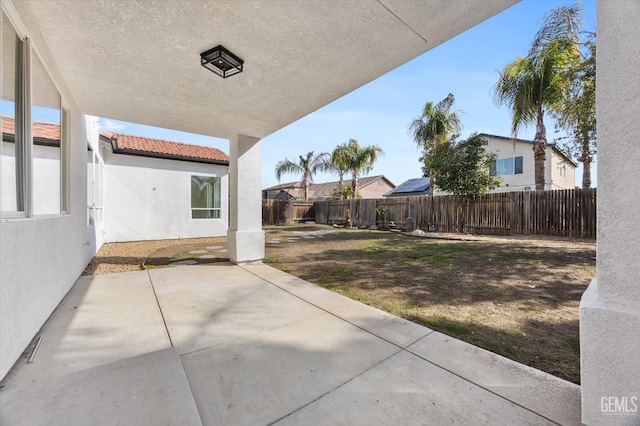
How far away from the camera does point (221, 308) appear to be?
3314 mm

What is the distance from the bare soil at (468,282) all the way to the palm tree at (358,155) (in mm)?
13437

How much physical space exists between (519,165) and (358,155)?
1108cm

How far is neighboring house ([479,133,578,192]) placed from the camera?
17562mm

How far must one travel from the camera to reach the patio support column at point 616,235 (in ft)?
4.28

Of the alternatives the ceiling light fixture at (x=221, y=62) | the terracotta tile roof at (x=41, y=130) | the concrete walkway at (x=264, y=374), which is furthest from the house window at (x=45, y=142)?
the ceiling light fixture at (x=221, y=62)

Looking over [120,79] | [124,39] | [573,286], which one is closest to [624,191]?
[573,286]

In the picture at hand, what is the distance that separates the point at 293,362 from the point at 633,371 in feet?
6.55

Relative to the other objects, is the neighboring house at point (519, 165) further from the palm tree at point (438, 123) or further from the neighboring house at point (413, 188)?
the neighboring house at point (413, 188)

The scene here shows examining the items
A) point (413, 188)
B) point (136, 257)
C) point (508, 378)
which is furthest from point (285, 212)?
point (508, 378)

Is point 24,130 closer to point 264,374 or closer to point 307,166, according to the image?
point 264,374

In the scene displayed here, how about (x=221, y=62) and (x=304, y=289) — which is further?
(x=304, y=289)

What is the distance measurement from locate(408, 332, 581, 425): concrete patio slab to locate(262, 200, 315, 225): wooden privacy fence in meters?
17.4

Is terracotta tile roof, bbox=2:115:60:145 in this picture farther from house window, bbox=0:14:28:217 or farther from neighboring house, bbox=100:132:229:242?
neighboring house, bbox=100:132:229:242

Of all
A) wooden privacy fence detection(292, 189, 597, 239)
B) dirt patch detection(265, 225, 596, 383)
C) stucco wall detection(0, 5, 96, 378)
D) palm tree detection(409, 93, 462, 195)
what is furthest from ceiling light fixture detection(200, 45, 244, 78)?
palm tree detection(409, 93, 462, 195)
